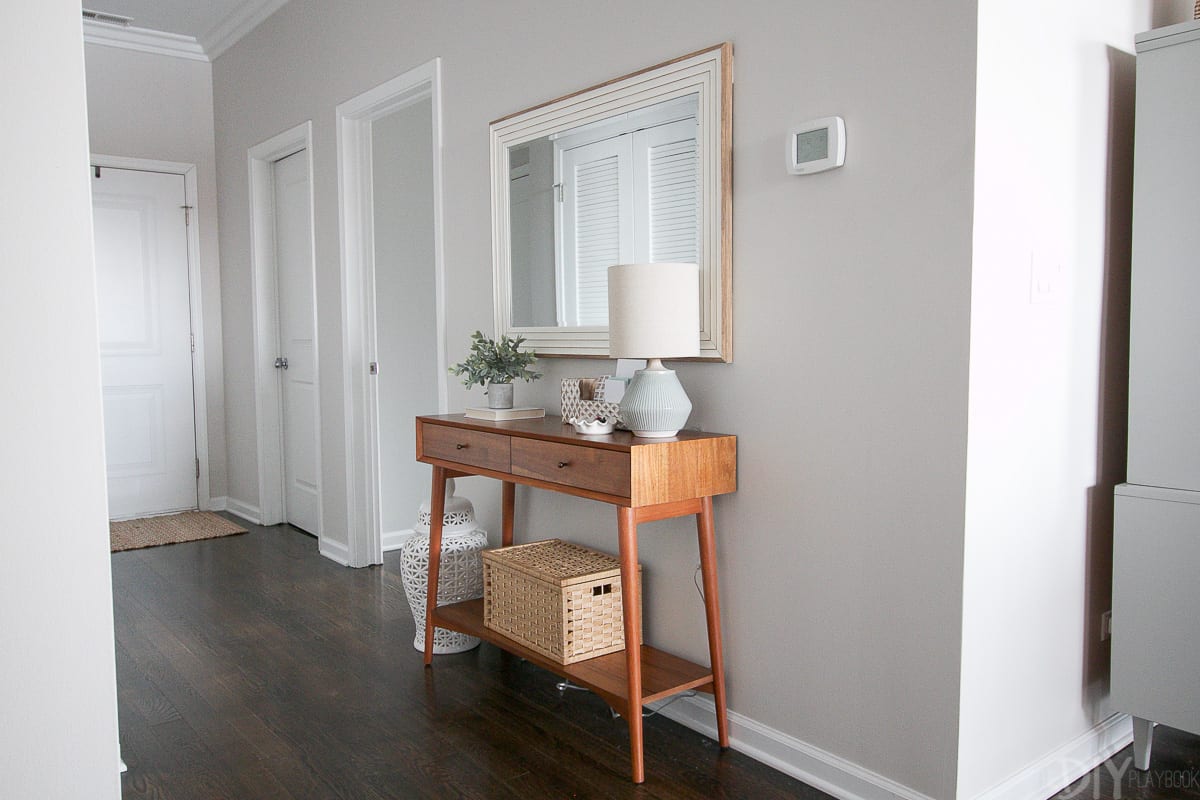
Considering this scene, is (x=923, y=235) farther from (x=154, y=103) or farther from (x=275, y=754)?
(x=154, y=103)

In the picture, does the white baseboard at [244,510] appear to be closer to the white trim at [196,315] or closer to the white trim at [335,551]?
the white trim at [196,315]

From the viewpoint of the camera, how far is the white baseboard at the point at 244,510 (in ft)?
17.4

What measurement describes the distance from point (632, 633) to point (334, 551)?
2.60 metres

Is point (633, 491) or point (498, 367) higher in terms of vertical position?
point (498, 367)

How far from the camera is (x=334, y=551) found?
4422 millimetres

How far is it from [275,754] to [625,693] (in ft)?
3.13

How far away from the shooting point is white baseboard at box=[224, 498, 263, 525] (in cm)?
529

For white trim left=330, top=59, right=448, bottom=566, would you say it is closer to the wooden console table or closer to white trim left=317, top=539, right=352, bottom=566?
white trim left=317, top=539, right=352, bottom=566

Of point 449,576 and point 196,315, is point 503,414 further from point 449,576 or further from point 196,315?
point 196,315

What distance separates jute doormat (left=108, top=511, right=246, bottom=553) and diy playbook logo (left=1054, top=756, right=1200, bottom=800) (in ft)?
13.8

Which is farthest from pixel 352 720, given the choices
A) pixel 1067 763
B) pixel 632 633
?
pixel 1067 763

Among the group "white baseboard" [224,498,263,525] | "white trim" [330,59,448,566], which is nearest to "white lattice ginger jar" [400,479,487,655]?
"white trim" [330,59,448,566]

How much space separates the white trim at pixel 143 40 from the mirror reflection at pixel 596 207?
3381 millimetres

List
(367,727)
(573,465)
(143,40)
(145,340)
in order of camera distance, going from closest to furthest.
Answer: (573,465) → (367,727) → (143,40) → (145,340)
